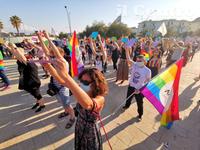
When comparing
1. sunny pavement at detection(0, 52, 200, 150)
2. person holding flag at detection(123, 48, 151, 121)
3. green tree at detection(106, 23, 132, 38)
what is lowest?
sunny pavement at detection(0, 52, 200, 150)

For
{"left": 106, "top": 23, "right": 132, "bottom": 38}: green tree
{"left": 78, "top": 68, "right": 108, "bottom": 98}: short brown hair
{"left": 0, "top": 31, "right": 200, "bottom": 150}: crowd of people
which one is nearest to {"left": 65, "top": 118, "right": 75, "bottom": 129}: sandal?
{"left": 0, "top": 31, "right": 200, "bottom": 150}: crowd of people

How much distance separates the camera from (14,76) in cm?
811

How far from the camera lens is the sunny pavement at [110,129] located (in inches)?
120

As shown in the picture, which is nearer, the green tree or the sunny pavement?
the sunny pavement

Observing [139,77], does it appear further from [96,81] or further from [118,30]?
[118,30]

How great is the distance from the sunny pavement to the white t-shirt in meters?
1.05

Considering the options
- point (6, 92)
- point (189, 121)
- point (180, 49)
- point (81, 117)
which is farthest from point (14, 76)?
point (180, 49)

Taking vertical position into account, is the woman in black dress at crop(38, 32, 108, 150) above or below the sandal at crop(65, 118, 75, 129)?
above

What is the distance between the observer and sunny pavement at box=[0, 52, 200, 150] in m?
3.05

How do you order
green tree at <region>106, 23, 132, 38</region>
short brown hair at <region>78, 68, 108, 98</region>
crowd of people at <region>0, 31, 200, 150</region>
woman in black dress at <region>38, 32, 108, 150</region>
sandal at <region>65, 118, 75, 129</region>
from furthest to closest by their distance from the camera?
green tree at <region>106, 23, 132, 38</region>, sandal at <region>65, 118, 75, 129</region>, short brown hair at <region>78, 68, 108, 98</region>, crowd of people at <region>0, 31, 200, 150</region>, woman in black dress at <region>38, 32, 108, 150</region>

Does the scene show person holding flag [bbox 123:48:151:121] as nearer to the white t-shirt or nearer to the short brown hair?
the white t-shirt

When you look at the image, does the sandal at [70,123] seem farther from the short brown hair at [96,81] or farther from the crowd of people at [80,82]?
the short brown hair at [96,81]

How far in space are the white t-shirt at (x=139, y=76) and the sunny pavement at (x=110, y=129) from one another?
1047 mm

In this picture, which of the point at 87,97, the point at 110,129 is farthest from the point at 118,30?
the point at 87,97
